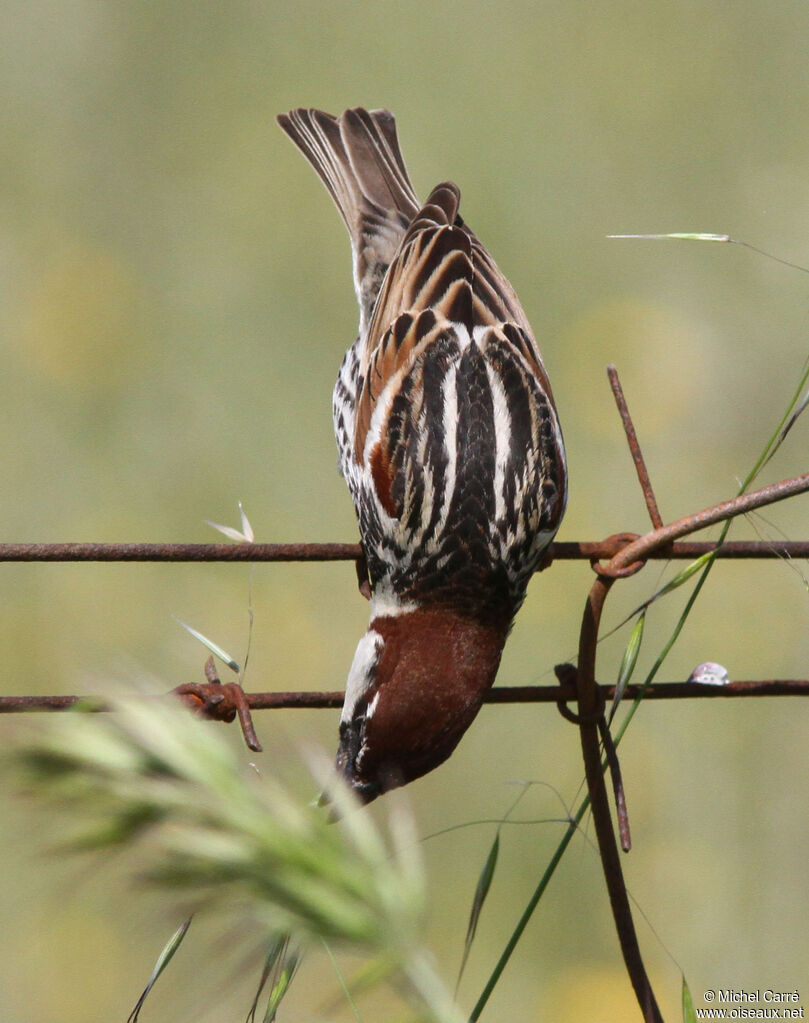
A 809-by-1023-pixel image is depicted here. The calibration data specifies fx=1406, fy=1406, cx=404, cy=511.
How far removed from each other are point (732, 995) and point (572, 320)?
13.6 ft

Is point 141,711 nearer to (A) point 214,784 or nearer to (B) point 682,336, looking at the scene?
(A) point 214,784

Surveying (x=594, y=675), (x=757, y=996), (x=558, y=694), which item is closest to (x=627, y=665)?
(x=594, y=675)

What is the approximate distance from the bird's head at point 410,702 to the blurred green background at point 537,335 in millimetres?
1104

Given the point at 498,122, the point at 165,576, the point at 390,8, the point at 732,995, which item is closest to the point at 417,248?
the point at 165,576

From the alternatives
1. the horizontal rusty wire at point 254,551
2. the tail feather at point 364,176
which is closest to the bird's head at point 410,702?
the horizontal rusty wire at point 254,551

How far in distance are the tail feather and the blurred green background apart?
3.70 ft

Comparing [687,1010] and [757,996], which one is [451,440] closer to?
[757,996]

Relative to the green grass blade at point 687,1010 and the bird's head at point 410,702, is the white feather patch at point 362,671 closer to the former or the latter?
the bird's head at point 410,702

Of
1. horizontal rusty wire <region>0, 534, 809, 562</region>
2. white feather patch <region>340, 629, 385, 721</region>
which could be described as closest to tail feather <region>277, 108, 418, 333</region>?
white feather patch <region>340, 629, 385, 721</region>

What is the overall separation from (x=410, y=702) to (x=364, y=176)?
10.7 ft

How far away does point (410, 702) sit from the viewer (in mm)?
3410

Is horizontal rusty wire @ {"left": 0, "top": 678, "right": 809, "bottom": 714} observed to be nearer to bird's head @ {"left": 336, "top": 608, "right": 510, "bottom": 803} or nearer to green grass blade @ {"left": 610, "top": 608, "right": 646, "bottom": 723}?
green grass blade @ {"left": 610, "top": 608, "right": 646, "bottom": 723}

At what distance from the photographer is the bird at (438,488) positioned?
3.48 meters

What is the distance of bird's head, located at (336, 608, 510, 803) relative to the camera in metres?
3.41
